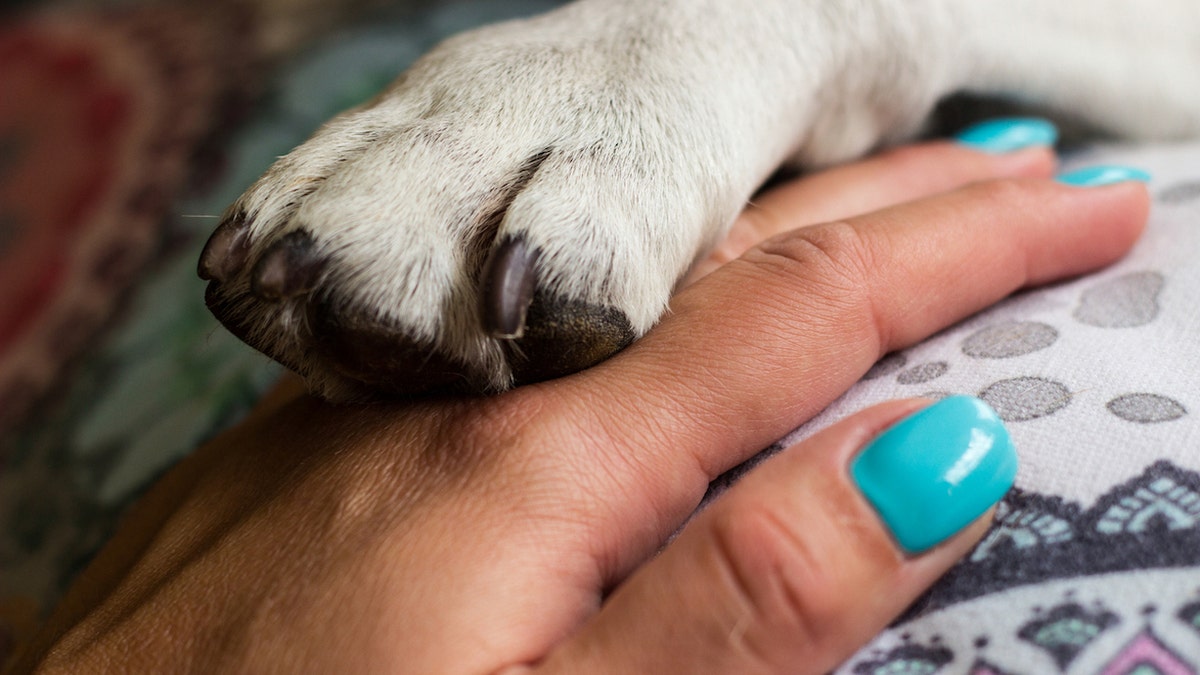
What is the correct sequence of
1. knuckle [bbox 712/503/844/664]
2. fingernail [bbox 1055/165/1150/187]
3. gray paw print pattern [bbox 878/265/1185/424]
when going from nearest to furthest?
1. knuckle [bbox 712/503/844/664]
2. gray paw print pattern [bbox 878/265/1185/424]
3. fingernail [bbox 1055/165/1150/187]

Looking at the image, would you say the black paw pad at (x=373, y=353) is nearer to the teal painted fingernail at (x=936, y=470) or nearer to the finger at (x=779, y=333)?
the finger at (x=779, y=333)

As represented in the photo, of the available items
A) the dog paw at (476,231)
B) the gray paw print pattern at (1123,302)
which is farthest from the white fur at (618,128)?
the gray paw print pattern at (1123,302)

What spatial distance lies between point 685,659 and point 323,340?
28 cm

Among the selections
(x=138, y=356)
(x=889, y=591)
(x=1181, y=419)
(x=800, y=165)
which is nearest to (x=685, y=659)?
(x=889, y=591)

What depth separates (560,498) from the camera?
52cm

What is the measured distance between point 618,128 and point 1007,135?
1.92 feet

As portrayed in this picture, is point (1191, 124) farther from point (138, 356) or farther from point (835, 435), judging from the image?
point (138, 356)

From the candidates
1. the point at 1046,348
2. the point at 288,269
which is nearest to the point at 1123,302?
the point at 1046,348

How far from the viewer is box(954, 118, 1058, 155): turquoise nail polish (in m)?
1.01

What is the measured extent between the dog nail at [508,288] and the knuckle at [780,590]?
17cm

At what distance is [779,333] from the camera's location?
0.59 m

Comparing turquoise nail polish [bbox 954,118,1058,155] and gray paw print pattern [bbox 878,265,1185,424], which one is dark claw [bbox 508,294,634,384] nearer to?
gray paw print pattern [bbox 878,265,1185,424]

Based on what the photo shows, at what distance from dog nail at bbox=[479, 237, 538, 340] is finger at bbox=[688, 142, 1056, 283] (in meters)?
0.27

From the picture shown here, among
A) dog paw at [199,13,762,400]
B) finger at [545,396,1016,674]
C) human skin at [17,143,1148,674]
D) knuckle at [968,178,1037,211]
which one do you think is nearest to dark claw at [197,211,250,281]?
dog paw at [199,13,762,400]
